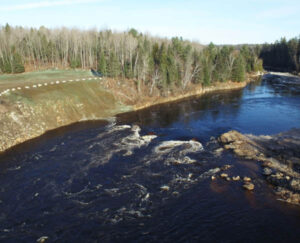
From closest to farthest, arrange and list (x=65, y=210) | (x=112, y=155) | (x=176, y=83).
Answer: (x=65, y=210), (x=112, y=155), (x=176, y=83)

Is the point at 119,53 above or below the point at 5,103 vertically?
above

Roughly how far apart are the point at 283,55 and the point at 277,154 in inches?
5435

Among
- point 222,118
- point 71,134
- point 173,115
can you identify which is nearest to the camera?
Answer: point 71,134

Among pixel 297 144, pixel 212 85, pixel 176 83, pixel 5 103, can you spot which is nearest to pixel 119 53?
pixel 176 83

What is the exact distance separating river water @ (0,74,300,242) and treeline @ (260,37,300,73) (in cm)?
10513

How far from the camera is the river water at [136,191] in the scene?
2081 centimetres

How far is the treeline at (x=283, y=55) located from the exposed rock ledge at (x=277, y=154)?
354 ft

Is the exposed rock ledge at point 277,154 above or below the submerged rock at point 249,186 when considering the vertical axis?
above

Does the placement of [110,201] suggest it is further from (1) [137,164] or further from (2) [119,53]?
(2) [119,53]

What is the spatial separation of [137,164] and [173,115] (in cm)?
2740

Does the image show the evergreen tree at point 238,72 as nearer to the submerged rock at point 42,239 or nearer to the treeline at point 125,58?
the treeline at point 125,58

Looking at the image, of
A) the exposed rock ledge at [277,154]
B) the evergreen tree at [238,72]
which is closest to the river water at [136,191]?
the exposed rock ledge at [277,154]

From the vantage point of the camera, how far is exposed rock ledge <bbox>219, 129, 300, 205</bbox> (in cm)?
2614

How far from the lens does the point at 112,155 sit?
3553cm
